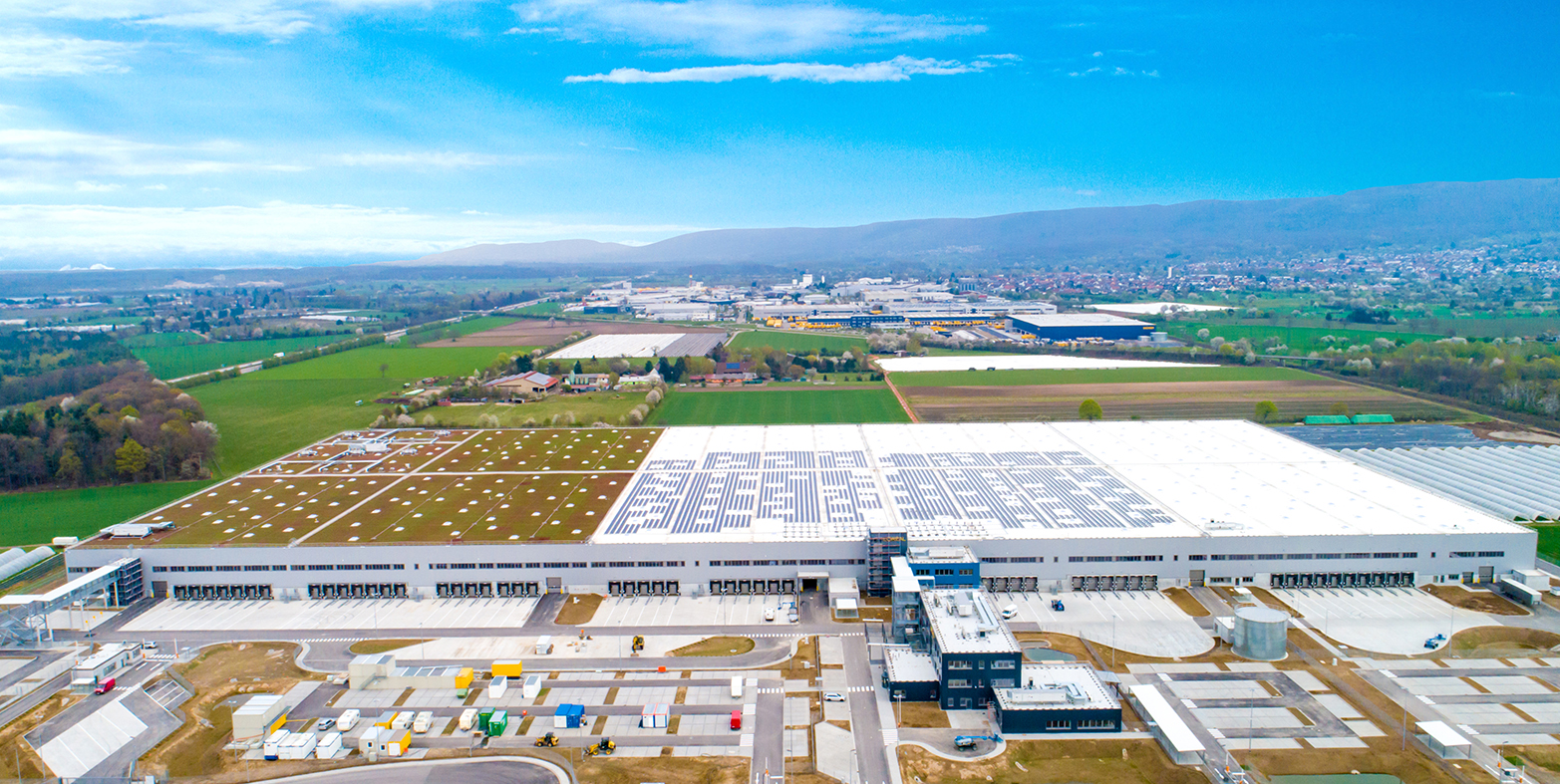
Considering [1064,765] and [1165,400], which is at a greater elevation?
[1165,400]

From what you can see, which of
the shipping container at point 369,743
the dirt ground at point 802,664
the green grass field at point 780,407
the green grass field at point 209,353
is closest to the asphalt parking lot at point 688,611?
the dirt ground at point 802,664

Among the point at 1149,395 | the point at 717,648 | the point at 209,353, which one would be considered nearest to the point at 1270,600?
the point at 717,648

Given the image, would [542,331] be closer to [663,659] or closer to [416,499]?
[416,499]

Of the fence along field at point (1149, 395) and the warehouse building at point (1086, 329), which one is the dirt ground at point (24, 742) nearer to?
the fence along field at point (1149, 395)

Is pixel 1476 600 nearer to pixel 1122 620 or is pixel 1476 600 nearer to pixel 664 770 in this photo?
pixel 1122 620

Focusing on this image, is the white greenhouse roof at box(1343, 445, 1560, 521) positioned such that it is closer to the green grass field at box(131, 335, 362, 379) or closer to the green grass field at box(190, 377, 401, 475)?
the green grass field at box(190, 377, 401, 475)

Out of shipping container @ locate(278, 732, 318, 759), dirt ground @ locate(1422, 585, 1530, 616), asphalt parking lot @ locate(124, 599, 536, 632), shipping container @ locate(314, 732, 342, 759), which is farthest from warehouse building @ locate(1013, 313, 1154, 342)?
shipping container @ locate(278, 732, 318, 759)

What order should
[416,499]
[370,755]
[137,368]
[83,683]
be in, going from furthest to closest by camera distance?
[137,368]
[416,499]
[83,683]
[370,755]

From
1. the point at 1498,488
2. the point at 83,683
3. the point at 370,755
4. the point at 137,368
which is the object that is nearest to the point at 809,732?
the point at 370,755
